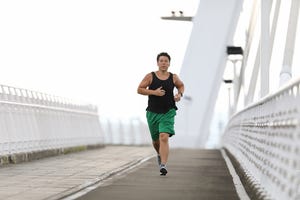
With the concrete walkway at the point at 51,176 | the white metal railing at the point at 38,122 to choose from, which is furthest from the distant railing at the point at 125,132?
the concrete walkway at the point at 51,176

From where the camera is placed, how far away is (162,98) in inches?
521

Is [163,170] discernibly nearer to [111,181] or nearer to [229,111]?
[111,181]

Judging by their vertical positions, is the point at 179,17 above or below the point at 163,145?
above

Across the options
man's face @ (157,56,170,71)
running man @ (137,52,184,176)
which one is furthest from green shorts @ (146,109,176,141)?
man's face @ (157,56,170,71)

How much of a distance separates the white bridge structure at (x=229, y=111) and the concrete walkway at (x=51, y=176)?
1.00 metres

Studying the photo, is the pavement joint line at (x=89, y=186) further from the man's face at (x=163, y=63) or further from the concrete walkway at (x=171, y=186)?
the man's face at (x=163, y=63)

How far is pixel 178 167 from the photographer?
1579 cm

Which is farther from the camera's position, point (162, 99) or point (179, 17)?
point (179, 17)

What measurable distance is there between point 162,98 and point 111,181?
175cm

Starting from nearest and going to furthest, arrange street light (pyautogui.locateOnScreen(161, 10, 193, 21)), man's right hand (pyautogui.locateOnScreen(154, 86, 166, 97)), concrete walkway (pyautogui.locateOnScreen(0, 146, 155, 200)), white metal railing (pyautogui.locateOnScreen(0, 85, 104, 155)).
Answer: concrete walkway (pyautogui.locateOnScreen(0, 146, 155, 200)) < man's right hand (pyautogui.locateOnScreen(154, 86, 166, 97)) < white metal railing (pyautogui.locateOnScreen(0, 85, 104, 155)) < street light (pyautogui.locateOnScreen(161, 10, 193, 21))

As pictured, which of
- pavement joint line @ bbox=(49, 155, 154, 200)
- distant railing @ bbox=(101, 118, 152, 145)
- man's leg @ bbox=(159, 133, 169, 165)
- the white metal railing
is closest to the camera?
pavement joint line @ bbox=(49, 155, 154, 200)

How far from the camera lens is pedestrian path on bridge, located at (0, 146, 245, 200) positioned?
10164mm

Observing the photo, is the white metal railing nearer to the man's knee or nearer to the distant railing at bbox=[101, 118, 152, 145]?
the man's knee

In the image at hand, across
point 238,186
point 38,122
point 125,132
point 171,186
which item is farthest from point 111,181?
point 125,132
